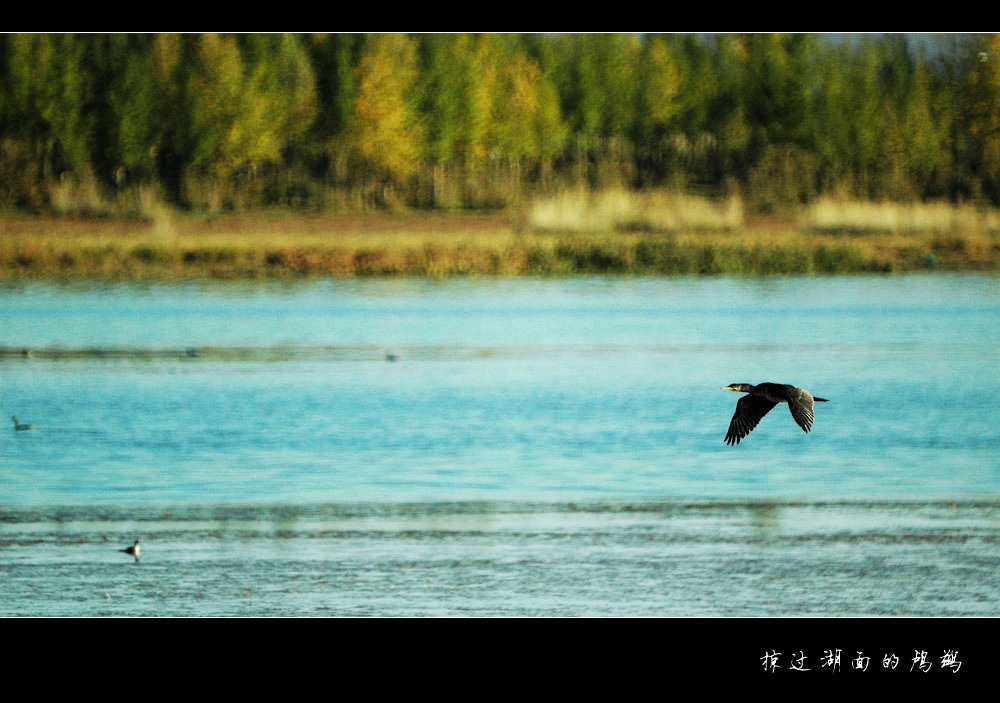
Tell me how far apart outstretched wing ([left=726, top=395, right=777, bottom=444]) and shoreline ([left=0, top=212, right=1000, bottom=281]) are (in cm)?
2021

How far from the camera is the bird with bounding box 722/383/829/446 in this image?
355 inches

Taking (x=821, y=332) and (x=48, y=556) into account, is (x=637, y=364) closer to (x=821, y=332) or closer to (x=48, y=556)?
(x=821, y=332)

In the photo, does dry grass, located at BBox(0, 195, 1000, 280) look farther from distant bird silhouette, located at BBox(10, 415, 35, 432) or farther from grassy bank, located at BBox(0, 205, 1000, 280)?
distant bird silhouette, located at BBox(10, 415, 35, 432)

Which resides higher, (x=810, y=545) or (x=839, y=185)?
(x=839, y=185)

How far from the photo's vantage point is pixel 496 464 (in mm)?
12742

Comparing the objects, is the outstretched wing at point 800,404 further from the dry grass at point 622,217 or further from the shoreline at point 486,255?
the dry grass at point 622,217

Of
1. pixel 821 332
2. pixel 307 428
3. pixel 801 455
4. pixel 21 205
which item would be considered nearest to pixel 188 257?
pixel 21 205

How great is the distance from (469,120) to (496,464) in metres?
33.5

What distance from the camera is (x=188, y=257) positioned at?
3023 cm

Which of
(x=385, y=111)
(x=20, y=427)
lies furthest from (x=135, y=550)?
(x=385, y=111)

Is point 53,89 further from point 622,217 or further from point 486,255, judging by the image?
point 486,255

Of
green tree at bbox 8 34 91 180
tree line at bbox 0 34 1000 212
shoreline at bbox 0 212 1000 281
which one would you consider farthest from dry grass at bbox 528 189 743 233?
green tree at bbox 8 34 91 180

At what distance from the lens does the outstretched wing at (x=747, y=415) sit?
920 centimetres
